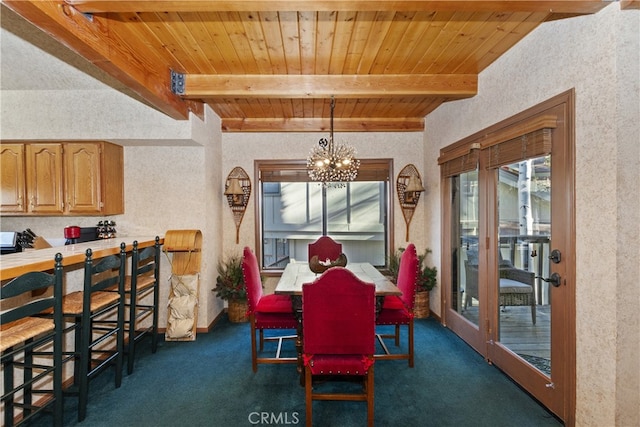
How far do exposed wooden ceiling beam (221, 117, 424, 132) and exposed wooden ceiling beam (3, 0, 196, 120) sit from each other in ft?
3.90

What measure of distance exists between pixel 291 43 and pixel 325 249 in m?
2.37

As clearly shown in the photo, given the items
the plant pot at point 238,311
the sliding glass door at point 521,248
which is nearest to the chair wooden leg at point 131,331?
the plant pot at point 238,311

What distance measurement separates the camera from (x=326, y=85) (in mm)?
2936

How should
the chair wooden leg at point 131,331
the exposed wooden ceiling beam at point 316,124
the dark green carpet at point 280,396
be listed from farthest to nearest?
the exposed wooden ceiling beam at point 316,124 → the chair wooden leg at point 131,331 → the dark green carpet at point 280,396

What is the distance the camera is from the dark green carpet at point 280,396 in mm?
2125

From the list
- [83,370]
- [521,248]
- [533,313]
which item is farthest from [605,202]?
[83,370]

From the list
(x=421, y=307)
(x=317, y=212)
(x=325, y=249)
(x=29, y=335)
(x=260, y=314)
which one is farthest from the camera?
(x=317, y=212)

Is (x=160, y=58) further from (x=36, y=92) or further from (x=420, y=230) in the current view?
(x=420, y=230)

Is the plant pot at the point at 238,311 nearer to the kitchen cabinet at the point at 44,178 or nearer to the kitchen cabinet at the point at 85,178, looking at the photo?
the kitchen cabinet at the point at 85,178

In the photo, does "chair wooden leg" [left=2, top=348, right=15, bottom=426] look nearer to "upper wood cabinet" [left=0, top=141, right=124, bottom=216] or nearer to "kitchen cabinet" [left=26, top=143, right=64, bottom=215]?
"upper wood cabinet" [left=0, top=141, right=124, bottom=216]

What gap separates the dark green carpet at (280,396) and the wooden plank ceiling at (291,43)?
7.99ft

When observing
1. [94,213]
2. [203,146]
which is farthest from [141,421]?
[203,146]

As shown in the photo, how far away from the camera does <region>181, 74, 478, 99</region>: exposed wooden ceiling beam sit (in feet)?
9.55

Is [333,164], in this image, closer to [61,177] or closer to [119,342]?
[119,342]
